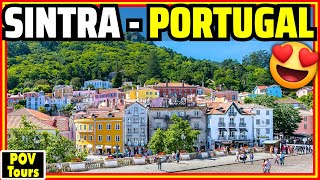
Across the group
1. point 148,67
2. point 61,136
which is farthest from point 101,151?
point 148,67

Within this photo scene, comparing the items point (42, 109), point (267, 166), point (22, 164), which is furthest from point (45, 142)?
point (267, 166)

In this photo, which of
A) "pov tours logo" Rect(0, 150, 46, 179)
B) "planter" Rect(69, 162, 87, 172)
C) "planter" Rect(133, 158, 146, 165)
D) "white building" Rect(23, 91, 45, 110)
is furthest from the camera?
"white building" Rect(23, 91, 45, 110)

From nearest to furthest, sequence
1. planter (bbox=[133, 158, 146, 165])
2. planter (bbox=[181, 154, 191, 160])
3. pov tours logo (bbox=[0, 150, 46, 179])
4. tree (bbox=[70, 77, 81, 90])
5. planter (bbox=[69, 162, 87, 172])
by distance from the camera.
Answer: pov tours logo (bbox=[0, 150, 46, 179]) → planter (bbox=[69, 162, 87, 172]) → planter (bbox=[133, 158, 146, 165]) → planter (bbox=[181, 154, 191, 160]) → tree (bbox=[70, 77, 81, 90])

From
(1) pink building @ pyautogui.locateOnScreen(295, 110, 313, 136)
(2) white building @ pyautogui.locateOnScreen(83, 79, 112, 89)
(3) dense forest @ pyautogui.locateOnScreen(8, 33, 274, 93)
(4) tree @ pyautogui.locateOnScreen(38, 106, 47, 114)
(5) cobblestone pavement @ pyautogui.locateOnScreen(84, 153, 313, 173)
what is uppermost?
(3) dense forest @ pyautogui.locateOnScreen(8, 33, 274, 93)

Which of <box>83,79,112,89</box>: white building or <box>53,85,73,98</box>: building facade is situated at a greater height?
<box>83,79,112,89</box>: white building

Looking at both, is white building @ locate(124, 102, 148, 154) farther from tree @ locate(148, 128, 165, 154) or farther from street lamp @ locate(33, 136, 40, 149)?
street lamp @ locate(33, 136, 40, 149)

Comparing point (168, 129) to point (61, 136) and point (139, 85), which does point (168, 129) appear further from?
point (61, 136)

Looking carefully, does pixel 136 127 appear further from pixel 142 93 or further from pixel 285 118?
pixel 285 118

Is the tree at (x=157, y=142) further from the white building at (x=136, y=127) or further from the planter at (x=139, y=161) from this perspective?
the planter at (x=139, y=161)

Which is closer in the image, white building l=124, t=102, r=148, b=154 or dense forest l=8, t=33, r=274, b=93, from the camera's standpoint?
dense forest l=8, t=33, r=274, b=93

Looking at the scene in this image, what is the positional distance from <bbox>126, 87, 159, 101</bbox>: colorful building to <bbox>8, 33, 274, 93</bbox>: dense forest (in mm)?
145

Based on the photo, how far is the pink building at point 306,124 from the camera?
13937mm

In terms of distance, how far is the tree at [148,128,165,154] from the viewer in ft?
48.4

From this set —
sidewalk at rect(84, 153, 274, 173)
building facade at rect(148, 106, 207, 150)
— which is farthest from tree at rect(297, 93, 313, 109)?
building facade at rect(148, 106, 207, 150)
